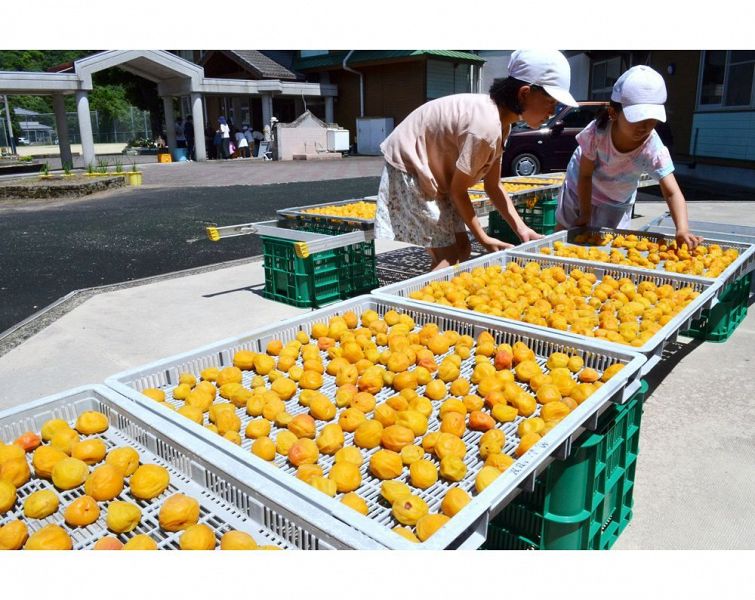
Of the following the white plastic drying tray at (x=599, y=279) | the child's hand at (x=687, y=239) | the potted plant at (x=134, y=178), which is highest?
the child's hand at (x=687, y=239)

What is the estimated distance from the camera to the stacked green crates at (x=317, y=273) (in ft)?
17.6

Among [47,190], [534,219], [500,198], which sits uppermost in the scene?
[500,198]

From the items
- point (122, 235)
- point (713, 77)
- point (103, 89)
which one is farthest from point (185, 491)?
point (103, 89)

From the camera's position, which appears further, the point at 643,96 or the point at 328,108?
the point at 328,108

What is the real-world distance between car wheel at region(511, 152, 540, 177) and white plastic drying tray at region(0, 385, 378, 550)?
44.3 ft

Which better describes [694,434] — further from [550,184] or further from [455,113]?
[550,184]

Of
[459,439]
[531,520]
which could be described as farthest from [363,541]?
[531,520]

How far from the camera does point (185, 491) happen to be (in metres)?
1.67

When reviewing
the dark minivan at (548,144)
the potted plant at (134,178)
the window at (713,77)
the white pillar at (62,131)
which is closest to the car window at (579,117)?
the dark minivan at (548,144)

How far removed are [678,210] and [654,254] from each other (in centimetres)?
36

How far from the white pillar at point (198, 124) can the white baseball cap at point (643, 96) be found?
24.7 m

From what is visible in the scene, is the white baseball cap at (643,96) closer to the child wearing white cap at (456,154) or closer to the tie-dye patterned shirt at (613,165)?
the tie-dye patterned shirt at (613,165)

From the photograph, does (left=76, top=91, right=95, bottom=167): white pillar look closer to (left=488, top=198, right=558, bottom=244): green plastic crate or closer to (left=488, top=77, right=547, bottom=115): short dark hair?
(left=488, top=198, right=558, bottom=244): green plastic crate

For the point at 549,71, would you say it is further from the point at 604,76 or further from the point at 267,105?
the point at 267,105
